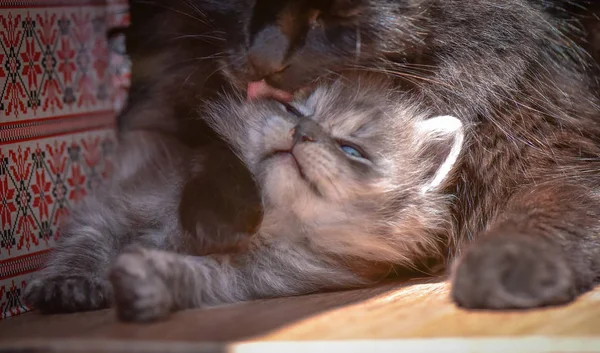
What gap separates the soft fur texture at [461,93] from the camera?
65.4 inches

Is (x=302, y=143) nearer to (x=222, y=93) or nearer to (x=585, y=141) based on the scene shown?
(x=222, y=93)

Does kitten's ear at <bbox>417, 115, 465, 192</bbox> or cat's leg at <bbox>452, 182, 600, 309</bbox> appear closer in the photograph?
cat's leg at <bbox>452, 182, 600, 309</bbox>

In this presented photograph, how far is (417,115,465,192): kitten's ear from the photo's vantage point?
6.05 ft

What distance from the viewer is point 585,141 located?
195 centimetres

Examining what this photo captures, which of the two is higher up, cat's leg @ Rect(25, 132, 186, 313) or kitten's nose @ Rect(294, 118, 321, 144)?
kitten's nose @ Rect(294, 118, 321, 144)

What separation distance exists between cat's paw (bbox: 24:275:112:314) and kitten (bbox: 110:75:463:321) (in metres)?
0.18

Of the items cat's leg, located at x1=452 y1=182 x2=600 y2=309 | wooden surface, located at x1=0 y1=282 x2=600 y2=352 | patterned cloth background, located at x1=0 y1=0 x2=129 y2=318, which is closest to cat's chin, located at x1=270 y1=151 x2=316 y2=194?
wooden surface, located at x1=0 y1=282 x2=600 y2=352

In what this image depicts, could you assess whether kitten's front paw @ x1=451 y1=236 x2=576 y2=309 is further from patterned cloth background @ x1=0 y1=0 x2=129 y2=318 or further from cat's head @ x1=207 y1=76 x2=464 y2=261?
patterned cloth background @ x1=0 y1=0 x2=129 y2=318

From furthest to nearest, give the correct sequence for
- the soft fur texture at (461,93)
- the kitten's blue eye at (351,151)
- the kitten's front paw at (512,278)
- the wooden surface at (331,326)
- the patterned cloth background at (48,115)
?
1. the patterned cloth background at (48,115)
2. the kitten's blue eye at (351,151)
3. the soft fur texture at (461,93)
4. the kitten's front paw at (512,278)
5. the wooden surface at (331,326)

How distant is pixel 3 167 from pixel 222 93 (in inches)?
20.9

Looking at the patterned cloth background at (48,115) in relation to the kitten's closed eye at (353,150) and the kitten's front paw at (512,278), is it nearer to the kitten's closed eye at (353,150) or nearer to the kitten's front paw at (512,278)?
the kitten's closed eye at (353,150)

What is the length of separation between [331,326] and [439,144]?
2.02ft

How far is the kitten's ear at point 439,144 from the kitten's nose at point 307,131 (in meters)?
0.27

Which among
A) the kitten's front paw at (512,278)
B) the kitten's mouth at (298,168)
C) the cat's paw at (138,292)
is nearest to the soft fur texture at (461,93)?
the kitten's front paw at (512,278)
